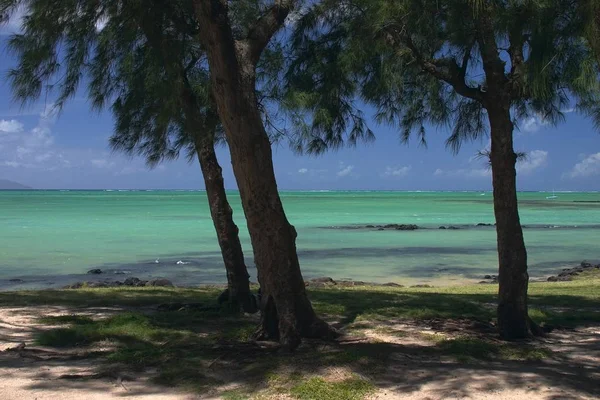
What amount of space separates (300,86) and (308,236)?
23.6m

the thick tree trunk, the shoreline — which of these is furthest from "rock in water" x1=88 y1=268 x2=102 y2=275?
the thick tree trunk

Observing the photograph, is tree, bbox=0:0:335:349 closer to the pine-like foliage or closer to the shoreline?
the pine-like foliage

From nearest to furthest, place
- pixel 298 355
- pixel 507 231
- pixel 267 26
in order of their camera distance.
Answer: pixel 298 355 < pixel 507 231 < pixel 267 26

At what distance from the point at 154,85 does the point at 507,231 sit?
13.8 ft

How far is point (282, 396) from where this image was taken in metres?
4.64

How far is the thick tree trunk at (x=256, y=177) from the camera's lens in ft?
19.2

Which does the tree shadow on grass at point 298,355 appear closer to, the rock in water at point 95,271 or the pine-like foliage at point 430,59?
the pine-like foliage at point 430,59

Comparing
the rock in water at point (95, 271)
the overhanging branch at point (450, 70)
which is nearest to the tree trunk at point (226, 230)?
the overhanging branch at point (450, 70)

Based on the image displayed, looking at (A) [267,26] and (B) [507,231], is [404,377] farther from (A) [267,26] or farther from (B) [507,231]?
(A) [267,26]

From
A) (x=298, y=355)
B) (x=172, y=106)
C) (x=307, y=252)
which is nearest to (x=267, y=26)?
(x=172, y=106)

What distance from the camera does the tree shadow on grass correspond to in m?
4.89

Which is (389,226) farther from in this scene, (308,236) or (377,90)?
(377,90)

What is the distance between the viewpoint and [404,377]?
5.04 metres

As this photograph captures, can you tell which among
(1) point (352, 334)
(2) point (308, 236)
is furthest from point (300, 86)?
(2) point (308, 236)
